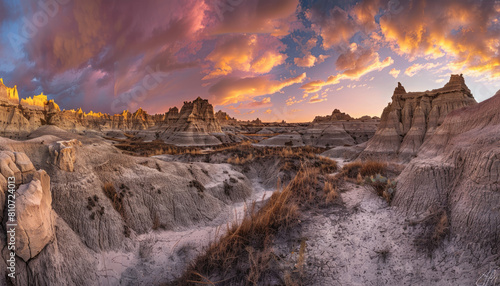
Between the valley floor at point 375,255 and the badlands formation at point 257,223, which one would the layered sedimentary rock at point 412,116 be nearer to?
the badlands formation at point 257,223

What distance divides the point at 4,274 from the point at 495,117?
14.1 m

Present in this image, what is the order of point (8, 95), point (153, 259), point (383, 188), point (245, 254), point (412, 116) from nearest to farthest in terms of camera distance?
point (245, 254) → point (153, 259) → point (383, 188) → point (412, 116) → point (8, 95)

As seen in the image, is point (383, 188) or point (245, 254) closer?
point (245, 254)

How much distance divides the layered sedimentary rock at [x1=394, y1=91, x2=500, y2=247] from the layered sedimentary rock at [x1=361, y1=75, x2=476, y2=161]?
2235cm

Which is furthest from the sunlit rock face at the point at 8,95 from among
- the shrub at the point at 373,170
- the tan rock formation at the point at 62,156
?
the shrub at the point at 373,170

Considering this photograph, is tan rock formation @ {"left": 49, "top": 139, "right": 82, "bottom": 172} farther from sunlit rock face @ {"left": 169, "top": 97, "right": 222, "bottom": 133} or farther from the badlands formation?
sunlit rock face @ {"left": 169, "top": 97, "right": 222, "bottom": 133}

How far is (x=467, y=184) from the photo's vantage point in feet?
15.6

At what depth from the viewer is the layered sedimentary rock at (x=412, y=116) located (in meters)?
24.5

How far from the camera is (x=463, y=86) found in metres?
25.2

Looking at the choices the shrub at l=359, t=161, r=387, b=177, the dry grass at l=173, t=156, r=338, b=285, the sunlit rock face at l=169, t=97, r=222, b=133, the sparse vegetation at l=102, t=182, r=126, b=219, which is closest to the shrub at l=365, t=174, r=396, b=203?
the shrub at l=359, t=161, r=387, b=177

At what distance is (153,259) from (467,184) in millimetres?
10149

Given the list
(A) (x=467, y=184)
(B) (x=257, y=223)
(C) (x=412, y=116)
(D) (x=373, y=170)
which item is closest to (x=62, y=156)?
(B) (x=257, y=223)

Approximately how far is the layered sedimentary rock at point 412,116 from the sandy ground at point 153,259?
93.1 feet

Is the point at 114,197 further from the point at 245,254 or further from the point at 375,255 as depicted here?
the point at 375,255
